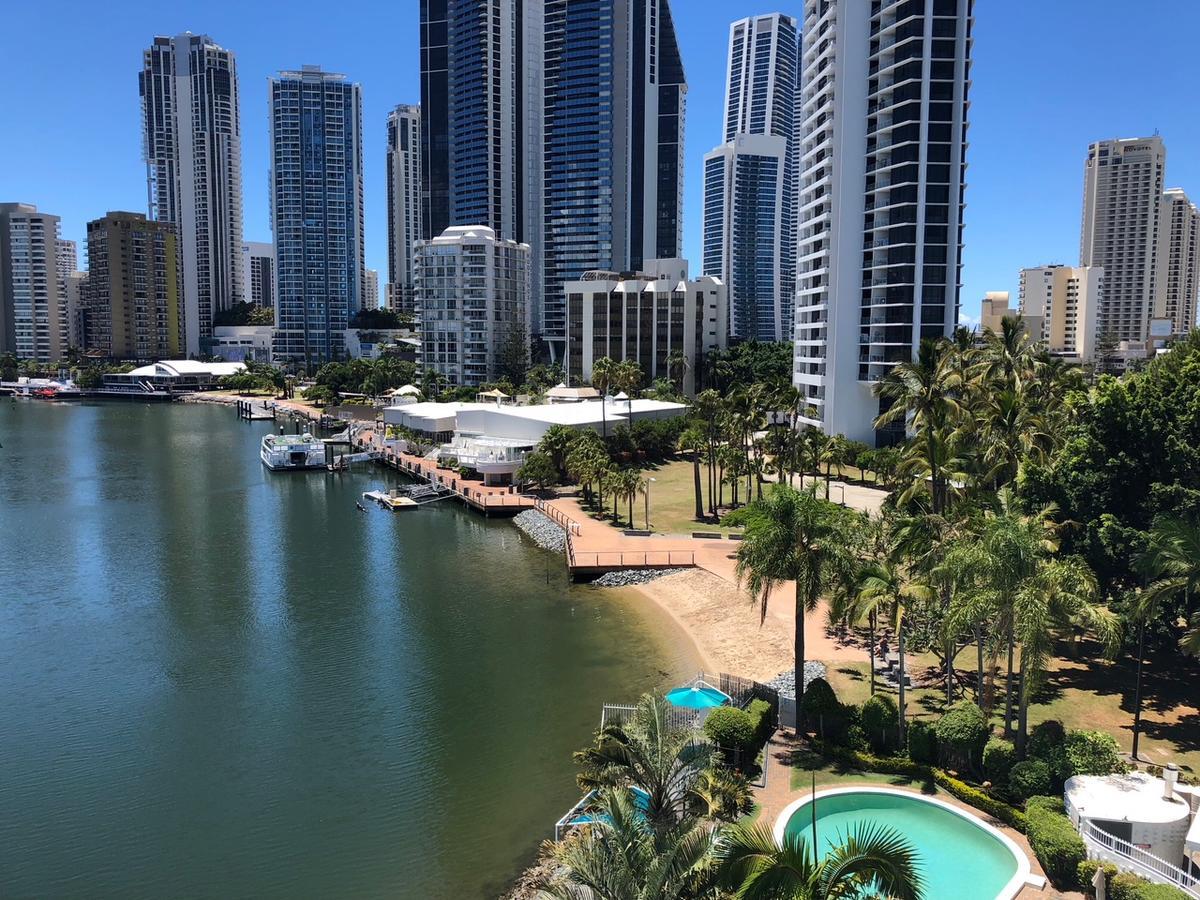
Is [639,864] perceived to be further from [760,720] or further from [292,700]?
[292,700]

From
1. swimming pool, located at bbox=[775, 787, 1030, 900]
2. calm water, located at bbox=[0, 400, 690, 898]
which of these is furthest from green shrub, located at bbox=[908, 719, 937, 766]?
calm water, located at bbox=[0, 400, 690, 898]

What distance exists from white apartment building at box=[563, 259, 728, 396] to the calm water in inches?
3181

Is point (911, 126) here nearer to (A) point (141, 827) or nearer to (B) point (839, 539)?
(B) point (839, 539)

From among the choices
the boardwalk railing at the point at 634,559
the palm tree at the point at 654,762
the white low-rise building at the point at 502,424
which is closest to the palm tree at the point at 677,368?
the white low-rise building at the point at 502,424

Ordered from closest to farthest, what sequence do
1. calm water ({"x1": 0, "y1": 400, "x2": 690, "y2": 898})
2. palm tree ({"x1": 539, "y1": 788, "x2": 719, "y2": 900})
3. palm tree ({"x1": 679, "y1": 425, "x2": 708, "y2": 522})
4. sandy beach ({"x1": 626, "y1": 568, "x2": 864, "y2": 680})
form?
palm tree ({"x1": 539, "y1": 788, "x2": 719, "y2": 900}) → calm water ({"x1": 0, "y1": 400, "x2": 690, "y2": 898}) → sandy beach ({"x1": 626, "y1": 568, "x2": 864, "y2": 680}) → palm tree ({"x1": 679, "y1": 425, "x2": 708, "y2": 522})

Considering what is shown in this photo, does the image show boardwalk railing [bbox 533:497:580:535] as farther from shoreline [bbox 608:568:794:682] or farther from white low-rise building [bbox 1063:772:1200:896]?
white low-rise building [bbox 1063:772:1200:896]

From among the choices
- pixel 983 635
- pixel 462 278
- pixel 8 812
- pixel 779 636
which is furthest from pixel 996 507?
pixel 462 278

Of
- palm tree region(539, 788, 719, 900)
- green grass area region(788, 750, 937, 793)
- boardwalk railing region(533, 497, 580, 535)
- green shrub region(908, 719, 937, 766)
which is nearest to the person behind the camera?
palm tree region(539, 788, 719, 900)

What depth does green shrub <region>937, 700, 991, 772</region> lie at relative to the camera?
25047mm

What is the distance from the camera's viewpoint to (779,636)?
4000cm

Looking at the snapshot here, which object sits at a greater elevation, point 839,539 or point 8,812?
point 839,539

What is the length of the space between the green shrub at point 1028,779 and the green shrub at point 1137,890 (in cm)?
378

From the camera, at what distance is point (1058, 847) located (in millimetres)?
20078

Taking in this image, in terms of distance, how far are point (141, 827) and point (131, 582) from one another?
103ft
